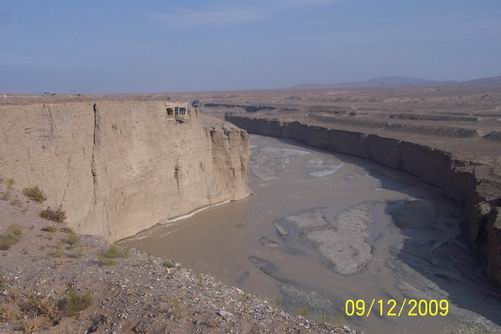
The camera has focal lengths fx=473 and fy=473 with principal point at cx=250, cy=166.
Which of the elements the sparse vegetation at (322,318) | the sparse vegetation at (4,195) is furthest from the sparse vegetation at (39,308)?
the sparse vegetation at (322,318)

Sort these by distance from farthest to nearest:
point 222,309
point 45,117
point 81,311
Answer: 1. point 45,117
2. point 222,309
3. point 81,311

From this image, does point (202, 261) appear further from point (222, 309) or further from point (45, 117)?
point (222, 309)

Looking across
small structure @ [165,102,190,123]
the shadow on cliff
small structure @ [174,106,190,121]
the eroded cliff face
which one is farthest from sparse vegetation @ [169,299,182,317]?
small structure @ [174,106,190,121]

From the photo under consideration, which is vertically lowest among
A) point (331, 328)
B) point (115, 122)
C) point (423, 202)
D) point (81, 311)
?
point (423, 202)

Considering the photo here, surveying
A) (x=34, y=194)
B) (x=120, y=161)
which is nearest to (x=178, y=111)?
(x=120, y=161)

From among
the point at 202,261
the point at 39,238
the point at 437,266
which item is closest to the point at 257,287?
the point at 202,261

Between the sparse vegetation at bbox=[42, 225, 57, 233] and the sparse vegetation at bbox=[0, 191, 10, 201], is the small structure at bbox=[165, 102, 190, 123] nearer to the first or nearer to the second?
the sparse vegetation at bbox=[0, 191, 10, 201]

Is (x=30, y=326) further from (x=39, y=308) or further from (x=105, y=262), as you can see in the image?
(x=105, y=262)

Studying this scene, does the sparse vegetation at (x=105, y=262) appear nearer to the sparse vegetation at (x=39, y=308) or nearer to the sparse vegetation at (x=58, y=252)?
the sparse vegetation at (x=58, y=252)
